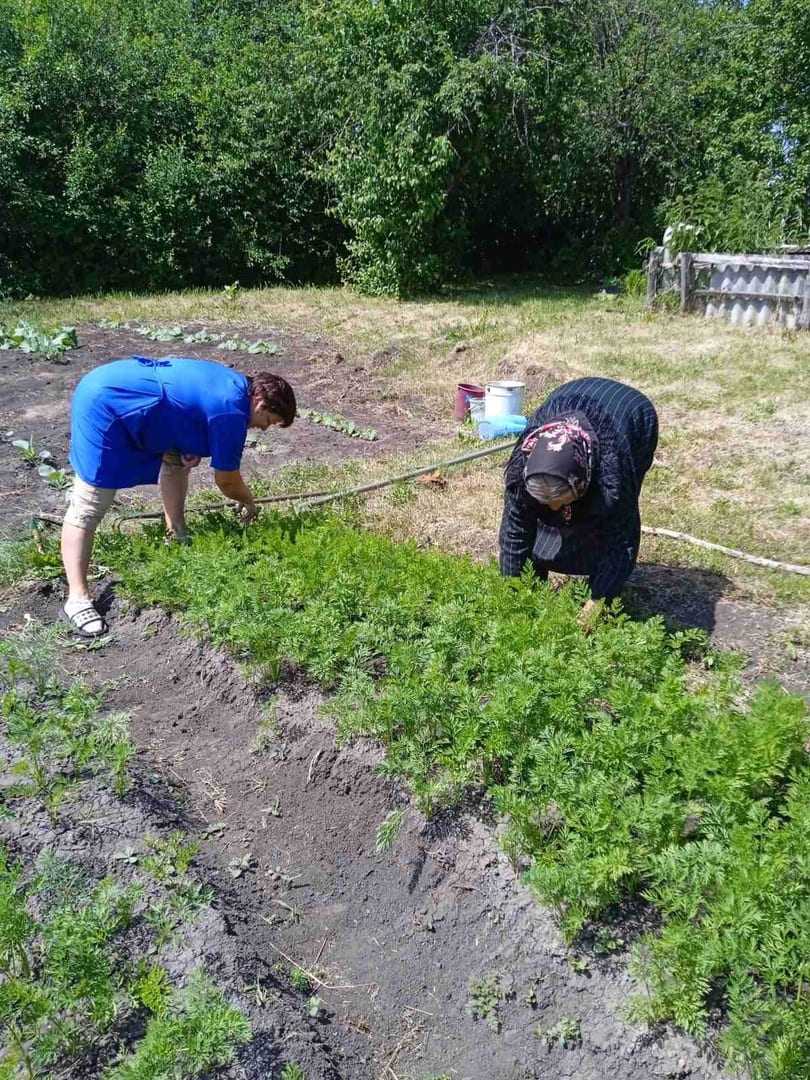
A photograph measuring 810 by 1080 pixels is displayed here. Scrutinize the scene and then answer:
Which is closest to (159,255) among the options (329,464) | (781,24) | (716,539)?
(329,464)

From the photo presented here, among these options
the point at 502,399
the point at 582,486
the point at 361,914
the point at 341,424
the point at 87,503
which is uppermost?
the point at 582,486

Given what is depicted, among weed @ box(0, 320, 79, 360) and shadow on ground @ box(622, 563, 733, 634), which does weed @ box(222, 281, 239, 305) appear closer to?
weed @ box(0, 320, 79, 360)

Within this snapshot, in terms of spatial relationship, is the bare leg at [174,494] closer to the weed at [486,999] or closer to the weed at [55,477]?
the weed at [55,477]

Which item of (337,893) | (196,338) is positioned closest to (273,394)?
(337,893)

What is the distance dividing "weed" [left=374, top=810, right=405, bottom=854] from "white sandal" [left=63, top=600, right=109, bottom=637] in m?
2.05

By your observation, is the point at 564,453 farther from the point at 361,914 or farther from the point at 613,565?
the point at 361,914

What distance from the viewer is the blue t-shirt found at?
431 centimetres

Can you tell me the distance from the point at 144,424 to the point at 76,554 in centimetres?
78

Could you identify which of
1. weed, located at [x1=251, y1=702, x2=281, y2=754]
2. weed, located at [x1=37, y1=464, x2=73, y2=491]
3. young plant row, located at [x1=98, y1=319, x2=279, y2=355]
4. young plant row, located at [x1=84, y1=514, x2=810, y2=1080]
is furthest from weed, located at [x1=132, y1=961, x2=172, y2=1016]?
young plant row, located at [x1=98, y1=319, x2=279, y2=355]

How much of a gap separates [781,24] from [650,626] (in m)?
17.0

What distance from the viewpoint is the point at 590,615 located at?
3.84 m

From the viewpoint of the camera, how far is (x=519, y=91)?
13578mm

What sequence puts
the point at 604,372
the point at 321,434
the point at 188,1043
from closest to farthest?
the point at 188,1043, the point at 321,434, the point at 604,372

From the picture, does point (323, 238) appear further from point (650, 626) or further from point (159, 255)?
point (650, 626)
